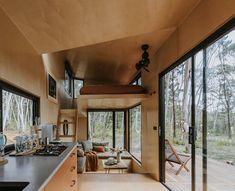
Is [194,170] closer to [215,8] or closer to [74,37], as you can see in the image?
[215,8]

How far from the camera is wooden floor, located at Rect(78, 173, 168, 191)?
413 cm

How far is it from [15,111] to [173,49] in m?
2.48

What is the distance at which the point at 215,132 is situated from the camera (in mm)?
2549

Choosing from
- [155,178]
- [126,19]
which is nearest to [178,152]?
[155,178]

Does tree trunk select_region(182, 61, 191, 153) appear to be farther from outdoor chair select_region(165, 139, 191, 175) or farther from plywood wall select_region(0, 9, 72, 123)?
plywood wall select_region(0, 9, 72, 123)

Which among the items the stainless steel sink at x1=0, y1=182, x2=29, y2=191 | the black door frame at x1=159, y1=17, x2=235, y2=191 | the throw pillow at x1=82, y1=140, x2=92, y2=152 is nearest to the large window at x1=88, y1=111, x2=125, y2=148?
the throw pillow at x1=82, y1=140, x2=92, y2=152

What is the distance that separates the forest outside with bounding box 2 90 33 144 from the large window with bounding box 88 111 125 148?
6.61 metres

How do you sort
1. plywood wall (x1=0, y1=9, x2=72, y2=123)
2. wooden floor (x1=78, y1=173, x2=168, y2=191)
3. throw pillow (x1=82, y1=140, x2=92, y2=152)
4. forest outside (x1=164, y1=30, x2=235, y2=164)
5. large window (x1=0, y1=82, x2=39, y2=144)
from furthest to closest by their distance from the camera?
throw pillow (x1=82, y1=140, x2=92, y2=152), wooden floor (x1=78, y1=173, x2=168, y2=191), large window (x1=0, y1=82, x2=39, y2=144), plywood wall (x1=0, y1=9, x2=72, y2=123), forest outside (x1=164, y1=30, x2=235, y2=164)

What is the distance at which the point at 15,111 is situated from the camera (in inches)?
125

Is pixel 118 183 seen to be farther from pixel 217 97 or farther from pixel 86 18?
pixel 86 18

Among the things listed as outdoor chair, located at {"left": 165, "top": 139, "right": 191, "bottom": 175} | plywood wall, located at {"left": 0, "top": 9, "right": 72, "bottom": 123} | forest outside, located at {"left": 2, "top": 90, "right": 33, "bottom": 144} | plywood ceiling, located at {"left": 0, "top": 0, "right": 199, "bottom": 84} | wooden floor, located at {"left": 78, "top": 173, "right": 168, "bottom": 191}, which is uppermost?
plywood ceiling, located at {"left": 0, "top": 0, "right": 199, "bottom": 84}

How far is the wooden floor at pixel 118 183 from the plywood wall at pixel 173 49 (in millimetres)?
316

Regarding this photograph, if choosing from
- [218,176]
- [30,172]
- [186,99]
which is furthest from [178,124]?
[30,172]

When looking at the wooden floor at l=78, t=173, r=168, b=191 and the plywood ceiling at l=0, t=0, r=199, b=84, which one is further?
the wooden floor at l=78, t=173, r=168, b=191
